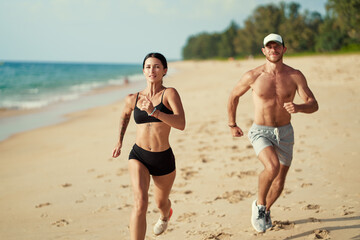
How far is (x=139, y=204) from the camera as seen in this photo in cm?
341

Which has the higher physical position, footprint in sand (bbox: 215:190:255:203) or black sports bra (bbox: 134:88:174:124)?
black sports bra (bbox: 134:88:174:124)

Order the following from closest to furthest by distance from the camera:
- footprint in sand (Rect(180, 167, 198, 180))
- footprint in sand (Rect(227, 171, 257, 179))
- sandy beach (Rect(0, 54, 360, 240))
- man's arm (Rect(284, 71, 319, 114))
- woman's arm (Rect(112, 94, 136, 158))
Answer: man's arm (Rect(284, 71, 319, 114)) → woman's arm (Rect(112, 94, 136, 158)) → sandy beach (Rect(0, 54, 360, 240)) → footprint in sand (Rect(227, 171, 257, 179)) → footprint in sand (Rect(180, 167, 198, 180))

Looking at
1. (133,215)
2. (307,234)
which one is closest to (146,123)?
(133,215)

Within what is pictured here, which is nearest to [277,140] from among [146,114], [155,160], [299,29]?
[155,160]

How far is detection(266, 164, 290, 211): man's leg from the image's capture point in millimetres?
4242

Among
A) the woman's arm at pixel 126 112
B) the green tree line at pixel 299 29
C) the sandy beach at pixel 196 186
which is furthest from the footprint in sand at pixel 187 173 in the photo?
the green tree line at pixel 299 29

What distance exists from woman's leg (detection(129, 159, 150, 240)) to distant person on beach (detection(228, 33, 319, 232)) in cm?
147

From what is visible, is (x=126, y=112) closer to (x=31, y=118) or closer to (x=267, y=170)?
(x=267, y=170)

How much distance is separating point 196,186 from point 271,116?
231cm

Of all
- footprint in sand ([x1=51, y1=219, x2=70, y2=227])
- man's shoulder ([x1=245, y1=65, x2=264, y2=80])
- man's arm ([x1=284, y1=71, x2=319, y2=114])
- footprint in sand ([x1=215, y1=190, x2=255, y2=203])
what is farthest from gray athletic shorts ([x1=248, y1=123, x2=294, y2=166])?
footprint in sand ([x1=51, y1=219, x2=70, y2=227])

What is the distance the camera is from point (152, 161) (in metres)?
3.73

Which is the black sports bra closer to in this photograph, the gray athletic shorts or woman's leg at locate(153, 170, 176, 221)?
woman's leg at locate(153, 170, 176, 221)

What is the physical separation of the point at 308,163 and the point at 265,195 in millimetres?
A: 3003

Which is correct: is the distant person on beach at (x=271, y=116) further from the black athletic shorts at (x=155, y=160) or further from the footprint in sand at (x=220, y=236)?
the black athletic shorts at (x=155, y=160)
